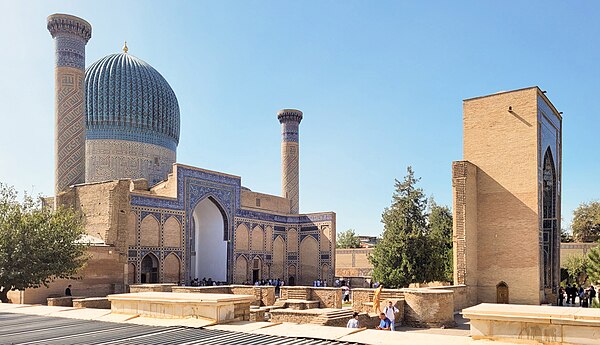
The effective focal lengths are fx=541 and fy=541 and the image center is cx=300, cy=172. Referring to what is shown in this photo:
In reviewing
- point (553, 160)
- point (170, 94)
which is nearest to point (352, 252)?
point (170, 94)

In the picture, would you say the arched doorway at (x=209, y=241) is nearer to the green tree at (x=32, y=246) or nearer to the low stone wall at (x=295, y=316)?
the green tree at (x=32, y=246)

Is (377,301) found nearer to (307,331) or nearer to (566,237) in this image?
(307,331)

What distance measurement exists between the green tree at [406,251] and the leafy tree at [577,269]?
9584 mm

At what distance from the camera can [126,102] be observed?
27.6m

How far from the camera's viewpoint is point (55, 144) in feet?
73.6

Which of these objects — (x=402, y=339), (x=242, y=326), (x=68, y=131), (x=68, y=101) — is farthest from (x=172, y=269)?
(x=402, y=339)

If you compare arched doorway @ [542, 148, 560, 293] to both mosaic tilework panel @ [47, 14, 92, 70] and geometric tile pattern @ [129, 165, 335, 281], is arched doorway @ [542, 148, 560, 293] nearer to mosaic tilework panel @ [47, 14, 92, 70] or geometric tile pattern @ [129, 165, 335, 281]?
geometric tile pattern @ [129, 165, 335, 281]

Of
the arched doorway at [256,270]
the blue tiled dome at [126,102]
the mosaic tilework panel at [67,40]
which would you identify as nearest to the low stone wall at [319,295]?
the arched doorway at [256,270]

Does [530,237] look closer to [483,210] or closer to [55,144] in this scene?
[483,210]

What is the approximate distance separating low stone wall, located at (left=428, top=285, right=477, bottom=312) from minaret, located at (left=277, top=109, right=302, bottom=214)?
16934 mm

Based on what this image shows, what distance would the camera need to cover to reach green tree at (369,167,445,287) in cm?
2122

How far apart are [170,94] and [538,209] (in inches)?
806

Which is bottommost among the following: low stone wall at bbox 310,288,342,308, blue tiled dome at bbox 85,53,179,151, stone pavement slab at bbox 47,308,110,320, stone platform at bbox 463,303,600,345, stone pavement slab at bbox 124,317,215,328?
low stone wall at bbox 310,288,342,308

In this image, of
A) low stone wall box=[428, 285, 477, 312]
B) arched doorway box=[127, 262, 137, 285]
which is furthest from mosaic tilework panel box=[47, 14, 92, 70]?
low stone wall box=[428, 285, 477, 312]
